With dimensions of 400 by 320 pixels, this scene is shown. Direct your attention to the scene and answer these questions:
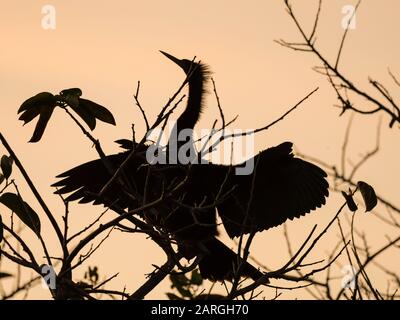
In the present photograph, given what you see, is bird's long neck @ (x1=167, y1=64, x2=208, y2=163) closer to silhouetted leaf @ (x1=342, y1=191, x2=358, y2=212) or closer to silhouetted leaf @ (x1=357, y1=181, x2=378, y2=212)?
silhouetted leaf @ (x1=342, y1=191, x2=358, y2=212)

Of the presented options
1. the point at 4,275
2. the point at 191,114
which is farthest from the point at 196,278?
the point at 4,275

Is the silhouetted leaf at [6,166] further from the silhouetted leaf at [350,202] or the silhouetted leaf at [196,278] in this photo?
the silhouetted leaf at [196,278]

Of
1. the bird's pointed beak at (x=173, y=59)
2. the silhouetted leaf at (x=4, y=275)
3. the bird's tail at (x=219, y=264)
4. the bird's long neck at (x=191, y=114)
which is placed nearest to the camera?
the silhouetted leaf at (x=4, y=275)

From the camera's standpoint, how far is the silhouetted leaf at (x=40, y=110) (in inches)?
166

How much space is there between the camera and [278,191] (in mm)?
8406

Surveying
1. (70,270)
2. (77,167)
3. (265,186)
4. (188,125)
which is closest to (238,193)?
(265,186)

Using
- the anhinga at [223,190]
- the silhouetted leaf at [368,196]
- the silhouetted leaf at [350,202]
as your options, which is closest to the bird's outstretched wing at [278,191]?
the anhinga at [223,190]

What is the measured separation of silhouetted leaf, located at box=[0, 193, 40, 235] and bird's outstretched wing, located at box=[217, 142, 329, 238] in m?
4.01

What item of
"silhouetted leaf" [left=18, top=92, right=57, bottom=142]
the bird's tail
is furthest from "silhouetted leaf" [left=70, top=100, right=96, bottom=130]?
the bird's tail

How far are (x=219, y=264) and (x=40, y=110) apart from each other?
356 centimetres

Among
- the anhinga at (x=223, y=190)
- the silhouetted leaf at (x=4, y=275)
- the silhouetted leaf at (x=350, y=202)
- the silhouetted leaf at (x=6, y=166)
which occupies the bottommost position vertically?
the silhouetted leaf at (x=4, y=275)

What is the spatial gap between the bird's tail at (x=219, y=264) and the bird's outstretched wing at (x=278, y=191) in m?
0.50

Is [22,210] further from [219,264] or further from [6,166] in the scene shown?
[219,264]
